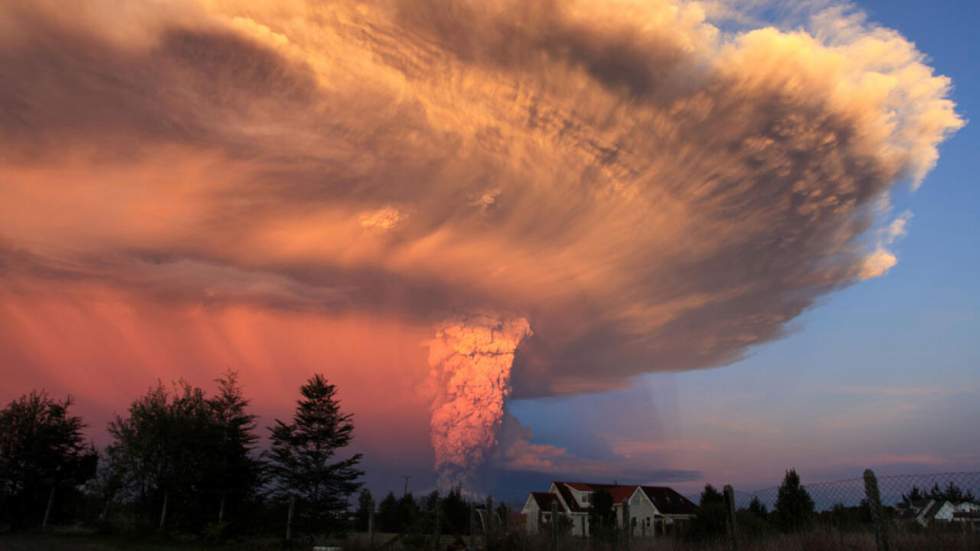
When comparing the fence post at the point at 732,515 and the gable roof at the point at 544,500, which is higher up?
the fence post at the point at 732,515

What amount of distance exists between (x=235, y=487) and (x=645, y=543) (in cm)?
3501

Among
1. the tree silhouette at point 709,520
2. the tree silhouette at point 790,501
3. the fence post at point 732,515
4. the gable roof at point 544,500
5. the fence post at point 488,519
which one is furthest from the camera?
the gable roof at point 544,500

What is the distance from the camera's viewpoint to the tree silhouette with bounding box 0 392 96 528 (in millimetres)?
48562

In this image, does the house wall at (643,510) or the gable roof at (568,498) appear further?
the gable roof at (568,498)

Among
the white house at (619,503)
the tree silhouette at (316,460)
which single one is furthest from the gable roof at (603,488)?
the tree silhouette at (316,460)

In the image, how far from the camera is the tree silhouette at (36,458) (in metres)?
48.6

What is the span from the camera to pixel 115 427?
49344 millimetres

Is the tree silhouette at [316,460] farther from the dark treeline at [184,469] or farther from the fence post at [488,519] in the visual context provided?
the fence post at [488,519]

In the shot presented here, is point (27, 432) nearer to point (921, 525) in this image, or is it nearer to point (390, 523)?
point (390, 523)

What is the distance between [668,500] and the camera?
246 feet

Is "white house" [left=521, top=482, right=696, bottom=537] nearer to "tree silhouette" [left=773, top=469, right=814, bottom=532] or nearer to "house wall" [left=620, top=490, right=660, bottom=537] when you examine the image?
"house wall" [left=620, top=490, right=660, bottom=537]

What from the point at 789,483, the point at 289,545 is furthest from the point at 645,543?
the point at 789,483

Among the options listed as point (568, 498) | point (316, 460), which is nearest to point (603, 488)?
point (568, 498)

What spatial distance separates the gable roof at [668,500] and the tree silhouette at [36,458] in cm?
5625
